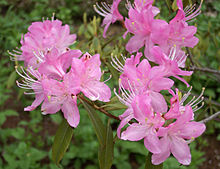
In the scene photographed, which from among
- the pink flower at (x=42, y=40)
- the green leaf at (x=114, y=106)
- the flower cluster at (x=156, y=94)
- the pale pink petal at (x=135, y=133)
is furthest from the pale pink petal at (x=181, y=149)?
the pink flower at (x=42, y=40)

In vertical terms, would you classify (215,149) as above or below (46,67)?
below

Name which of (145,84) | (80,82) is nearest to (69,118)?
(80,82)

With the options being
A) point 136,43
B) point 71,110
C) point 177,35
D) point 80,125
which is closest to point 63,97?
point 71,110

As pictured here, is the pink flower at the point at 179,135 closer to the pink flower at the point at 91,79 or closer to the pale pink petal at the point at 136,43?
the pink flower at the point at 91,79

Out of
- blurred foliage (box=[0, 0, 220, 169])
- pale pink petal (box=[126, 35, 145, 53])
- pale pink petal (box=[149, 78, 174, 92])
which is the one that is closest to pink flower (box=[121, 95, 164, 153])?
pale pink petal (box=[149, 78, 174, 92])

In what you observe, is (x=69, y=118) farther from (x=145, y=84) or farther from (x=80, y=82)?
(x=145, y=84)

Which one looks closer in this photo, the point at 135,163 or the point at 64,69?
the point at 64,69
